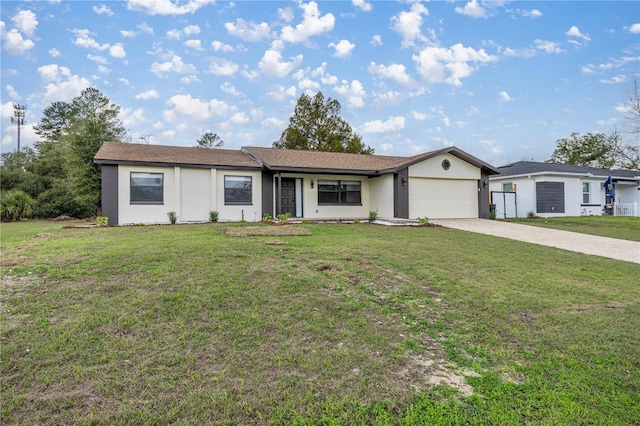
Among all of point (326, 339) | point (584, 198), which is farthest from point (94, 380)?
point (584, 198)

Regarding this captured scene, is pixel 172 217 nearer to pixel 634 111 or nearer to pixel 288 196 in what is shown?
pixel 288 196

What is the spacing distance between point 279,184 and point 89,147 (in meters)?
11.9

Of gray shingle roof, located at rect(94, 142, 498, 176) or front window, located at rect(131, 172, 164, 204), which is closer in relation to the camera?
front window, located at rect(131, 172, 164, 204)

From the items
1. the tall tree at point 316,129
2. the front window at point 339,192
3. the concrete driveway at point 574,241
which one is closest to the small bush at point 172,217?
the front window at point 339,192

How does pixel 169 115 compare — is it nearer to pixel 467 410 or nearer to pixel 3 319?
pixel 3 319

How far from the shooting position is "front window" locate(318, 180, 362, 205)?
1783 cm

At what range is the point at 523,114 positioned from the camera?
20.9m

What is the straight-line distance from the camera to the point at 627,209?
2258cm

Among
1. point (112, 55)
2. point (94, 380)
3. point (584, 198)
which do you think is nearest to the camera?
point (94, 380)

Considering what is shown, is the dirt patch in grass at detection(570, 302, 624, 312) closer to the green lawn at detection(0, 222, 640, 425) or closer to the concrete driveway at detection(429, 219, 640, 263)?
the green lawn at detection(0, 222, 640, 425)

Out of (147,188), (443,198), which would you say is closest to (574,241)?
(443,198)

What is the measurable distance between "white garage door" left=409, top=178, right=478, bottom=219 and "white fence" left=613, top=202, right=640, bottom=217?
1197 centimetres

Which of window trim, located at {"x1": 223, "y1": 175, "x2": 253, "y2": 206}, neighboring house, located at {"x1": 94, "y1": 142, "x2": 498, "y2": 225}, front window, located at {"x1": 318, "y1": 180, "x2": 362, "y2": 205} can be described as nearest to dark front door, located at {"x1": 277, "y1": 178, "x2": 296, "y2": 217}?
neighboring house, located at {"x1": 94, "y1": 142, "x2": 498, "y2": 225}

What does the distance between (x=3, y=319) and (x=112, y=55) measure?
53.5 feet
